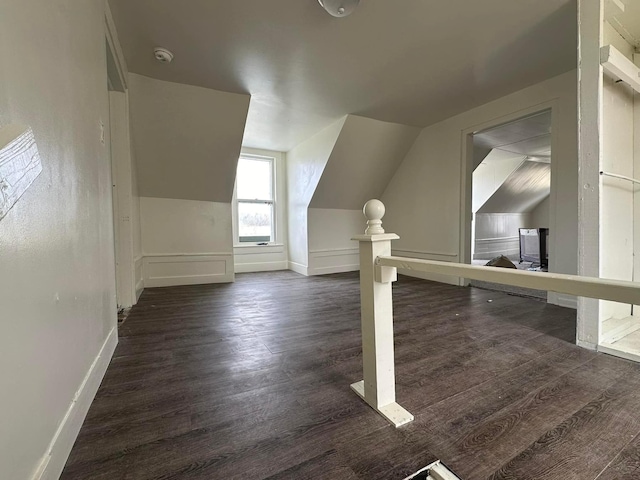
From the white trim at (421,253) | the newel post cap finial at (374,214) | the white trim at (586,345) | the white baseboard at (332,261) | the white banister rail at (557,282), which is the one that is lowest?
the white trim at (586,345)

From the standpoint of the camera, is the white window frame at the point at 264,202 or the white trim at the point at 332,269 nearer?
the white trim at the point at 332,269

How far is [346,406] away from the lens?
4.22 feet

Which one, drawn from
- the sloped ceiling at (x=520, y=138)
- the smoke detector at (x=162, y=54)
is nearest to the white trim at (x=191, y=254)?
the smoke detector at (x=162, y=54)

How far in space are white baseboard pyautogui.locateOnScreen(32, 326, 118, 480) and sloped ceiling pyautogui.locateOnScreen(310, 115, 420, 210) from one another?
365 centimetres

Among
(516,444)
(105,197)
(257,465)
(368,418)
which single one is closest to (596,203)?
(516,444)

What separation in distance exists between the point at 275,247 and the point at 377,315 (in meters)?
4.48

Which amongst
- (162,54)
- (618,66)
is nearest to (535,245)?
(618,66)

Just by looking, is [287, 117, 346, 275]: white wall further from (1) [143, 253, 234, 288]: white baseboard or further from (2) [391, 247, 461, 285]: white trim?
(2) [391, 247, 461, 285]: white trim

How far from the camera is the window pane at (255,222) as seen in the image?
535 cm

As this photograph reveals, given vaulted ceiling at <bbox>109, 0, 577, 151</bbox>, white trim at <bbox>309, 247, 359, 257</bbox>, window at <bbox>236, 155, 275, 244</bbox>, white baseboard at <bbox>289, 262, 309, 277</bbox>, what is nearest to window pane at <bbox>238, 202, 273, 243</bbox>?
window at <bbox>236, 155, 275, 244</bbox>

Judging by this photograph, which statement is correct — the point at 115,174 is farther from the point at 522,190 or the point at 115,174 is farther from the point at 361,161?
the point at 522,190

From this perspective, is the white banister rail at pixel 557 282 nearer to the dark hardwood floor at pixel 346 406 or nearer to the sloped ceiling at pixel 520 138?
the dark hardwood floor at pixel 346 406

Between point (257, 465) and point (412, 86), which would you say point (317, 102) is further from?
point (257, 465)

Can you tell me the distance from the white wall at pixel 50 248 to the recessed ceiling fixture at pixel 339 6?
140cm
